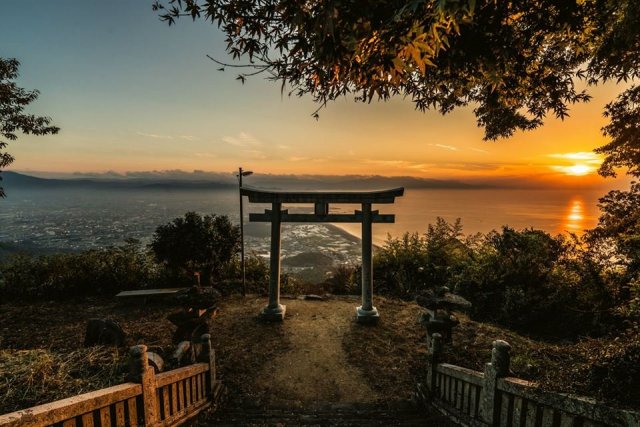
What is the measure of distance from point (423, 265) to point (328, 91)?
8585 mm

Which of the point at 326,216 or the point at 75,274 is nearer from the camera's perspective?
the point at 326,216

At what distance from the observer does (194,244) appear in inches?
359

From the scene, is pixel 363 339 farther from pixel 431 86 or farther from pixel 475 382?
pixel 431 86

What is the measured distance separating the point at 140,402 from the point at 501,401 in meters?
3.68

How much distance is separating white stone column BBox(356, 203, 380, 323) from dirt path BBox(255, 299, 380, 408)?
18.3 inches

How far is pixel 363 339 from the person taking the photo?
664 centimetres

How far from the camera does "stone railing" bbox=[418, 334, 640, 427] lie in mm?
2090

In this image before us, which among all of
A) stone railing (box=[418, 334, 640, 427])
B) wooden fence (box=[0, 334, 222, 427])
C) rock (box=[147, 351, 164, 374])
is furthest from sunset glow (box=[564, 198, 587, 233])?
rock (box=[147, 351, 164, 374])

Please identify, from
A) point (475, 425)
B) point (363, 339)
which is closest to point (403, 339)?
point (363, 339)

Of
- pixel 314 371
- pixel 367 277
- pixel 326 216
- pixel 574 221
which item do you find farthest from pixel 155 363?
pixel 574 221

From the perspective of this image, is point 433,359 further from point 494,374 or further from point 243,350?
point 243,350

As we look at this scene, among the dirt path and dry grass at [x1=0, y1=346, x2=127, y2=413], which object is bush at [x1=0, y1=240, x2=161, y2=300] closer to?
the dirt path

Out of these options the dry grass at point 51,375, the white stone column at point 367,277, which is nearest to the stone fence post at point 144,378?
the dry grass at point 51,375

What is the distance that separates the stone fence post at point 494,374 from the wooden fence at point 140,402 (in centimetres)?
354
